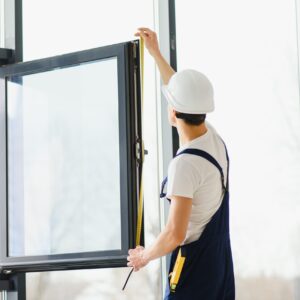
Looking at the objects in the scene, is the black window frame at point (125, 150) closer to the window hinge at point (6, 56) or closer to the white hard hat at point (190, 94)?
the window hinge at point (6, 56)

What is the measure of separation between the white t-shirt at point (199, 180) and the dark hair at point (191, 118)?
0.18 feet

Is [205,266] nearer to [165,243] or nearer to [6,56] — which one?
[165,243]

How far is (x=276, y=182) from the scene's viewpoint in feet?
10.5

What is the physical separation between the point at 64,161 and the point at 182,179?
1.18 m

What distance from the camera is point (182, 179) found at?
8.00ft

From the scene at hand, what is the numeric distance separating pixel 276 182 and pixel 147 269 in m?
0.79

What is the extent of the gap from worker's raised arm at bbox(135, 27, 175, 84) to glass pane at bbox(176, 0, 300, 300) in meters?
0.44

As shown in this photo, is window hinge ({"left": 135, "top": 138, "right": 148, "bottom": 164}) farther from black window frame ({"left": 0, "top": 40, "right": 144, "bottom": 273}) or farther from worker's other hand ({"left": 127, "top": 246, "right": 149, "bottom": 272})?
worker's other hand ({"left": 127, "top": 246, "right": 149, "bottom": 272})

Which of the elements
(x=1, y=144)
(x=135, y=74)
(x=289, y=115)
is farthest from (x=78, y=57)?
(x=289, y=115)

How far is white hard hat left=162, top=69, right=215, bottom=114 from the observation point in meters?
2.50

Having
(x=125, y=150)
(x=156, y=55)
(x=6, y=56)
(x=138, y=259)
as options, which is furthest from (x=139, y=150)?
(x=6, y=56)

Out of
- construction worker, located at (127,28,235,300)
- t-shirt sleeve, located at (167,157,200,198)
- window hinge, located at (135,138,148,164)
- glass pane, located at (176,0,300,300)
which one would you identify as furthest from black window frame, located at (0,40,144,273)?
t-shirt sleeve, located at (167,157,200,198)

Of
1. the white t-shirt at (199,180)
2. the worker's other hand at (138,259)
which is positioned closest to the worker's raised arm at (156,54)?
the white t-shirt at (199,180)

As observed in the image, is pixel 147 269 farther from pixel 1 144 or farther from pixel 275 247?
pixel 1 144
